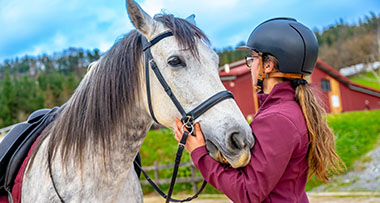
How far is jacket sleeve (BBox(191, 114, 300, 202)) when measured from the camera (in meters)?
1.47

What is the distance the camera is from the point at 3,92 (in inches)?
1248

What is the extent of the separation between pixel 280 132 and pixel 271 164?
17 centimetres

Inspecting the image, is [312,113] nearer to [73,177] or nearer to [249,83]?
[73,177]

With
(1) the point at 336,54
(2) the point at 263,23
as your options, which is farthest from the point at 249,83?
(1) the point at 336,54

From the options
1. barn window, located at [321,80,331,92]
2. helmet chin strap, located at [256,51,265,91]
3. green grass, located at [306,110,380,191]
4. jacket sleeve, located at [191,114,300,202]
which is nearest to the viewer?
jacket sleeve, located at [191,114,300,202]

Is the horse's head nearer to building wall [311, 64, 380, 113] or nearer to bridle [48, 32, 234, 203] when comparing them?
bridle [48, 32, 234, 203]

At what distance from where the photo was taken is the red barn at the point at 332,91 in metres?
18.7

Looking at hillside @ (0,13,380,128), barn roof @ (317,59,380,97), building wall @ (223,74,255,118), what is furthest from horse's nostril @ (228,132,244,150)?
barn roof @ (317,59,380,97)

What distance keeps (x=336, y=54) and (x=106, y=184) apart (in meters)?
55.2

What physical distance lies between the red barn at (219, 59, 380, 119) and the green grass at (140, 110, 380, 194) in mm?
6433

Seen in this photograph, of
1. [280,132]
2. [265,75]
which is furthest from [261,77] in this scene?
[280,132]

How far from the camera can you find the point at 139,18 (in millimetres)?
1776

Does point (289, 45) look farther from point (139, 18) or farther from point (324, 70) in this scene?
point (324, 70)

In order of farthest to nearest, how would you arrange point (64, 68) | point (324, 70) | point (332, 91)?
point (64, 68), point (332, 91), point (324, 70)
